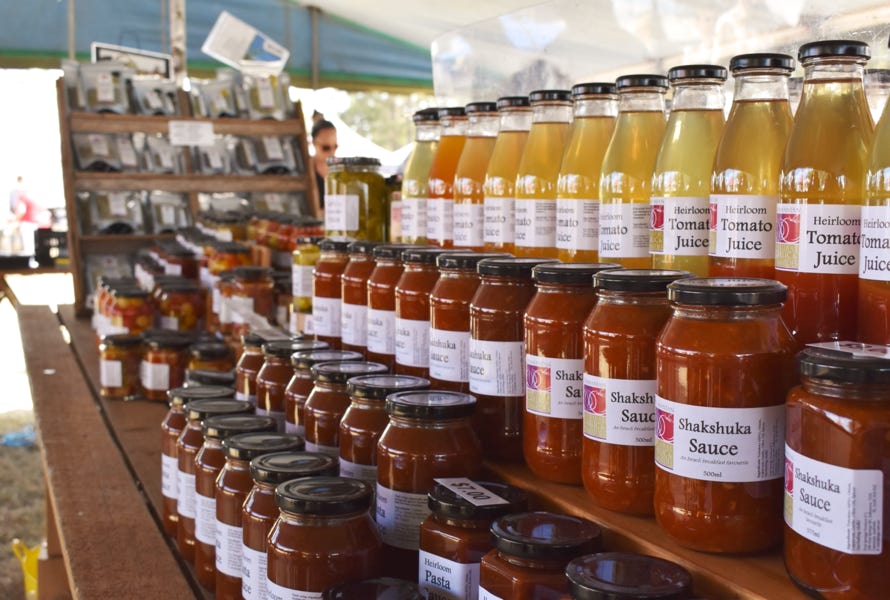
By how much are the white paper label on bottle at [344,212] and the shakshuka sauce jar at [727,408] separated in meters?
1.01

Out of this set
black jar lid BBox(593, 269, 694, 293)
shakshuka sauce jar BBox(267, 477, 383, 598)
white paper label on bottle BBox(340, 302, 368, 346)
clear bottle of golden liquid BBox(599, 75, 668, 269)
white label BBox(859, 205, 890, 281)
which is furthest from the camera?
white paper label on bottle BBox(340, 302, 368, 346)

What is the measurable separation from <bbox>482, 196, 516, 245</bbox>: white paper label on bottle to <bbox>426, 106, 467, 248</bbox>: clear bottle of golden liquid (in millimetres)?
149

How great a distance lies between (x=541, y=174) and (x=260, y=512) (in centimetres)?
57

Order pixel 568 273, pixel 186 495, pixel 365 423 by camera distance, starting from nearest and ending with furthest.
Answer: pixel 568 273 → pixel 365 423 → pixel 186 495

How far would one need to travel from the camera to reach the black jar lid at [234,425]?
1.36 m

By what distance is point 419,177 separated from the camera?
64.2 inches

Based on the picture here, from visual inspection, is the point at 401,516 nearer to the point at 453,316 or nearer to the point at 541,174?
the point at 453,316

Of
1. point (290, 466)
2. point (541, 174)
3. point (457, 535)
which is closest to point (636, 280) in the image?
point (457, 535)

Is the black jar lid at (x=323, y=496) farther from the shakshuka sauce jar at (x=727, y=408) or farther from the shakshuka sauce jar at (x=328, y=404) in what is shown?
the shakshuka sauce jar at (x=727, y=408)

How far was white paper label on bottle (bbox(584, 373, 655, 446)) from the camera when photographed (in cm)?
91

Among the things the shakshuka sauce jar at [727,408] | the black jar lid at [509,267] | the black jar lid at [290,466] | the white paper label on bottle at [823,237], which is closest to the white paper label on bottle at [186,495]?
the black jar lid at [290,466]

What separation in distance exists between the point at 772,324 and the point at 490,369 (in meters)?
0.41

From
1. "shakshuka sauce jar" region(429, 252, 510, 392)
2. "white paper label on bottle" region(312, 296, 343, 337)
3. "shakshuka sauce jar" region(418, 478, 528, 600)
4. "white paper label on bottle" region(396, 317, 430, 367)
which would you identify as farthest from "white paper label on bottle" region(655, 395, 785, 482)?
"white paper label on bottle" region(312, 296, 343, 337)

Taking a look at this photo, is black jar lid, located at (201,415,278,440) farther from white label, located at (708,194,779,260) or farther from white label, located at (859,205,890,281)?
white label, located at (859,205,890,281)
